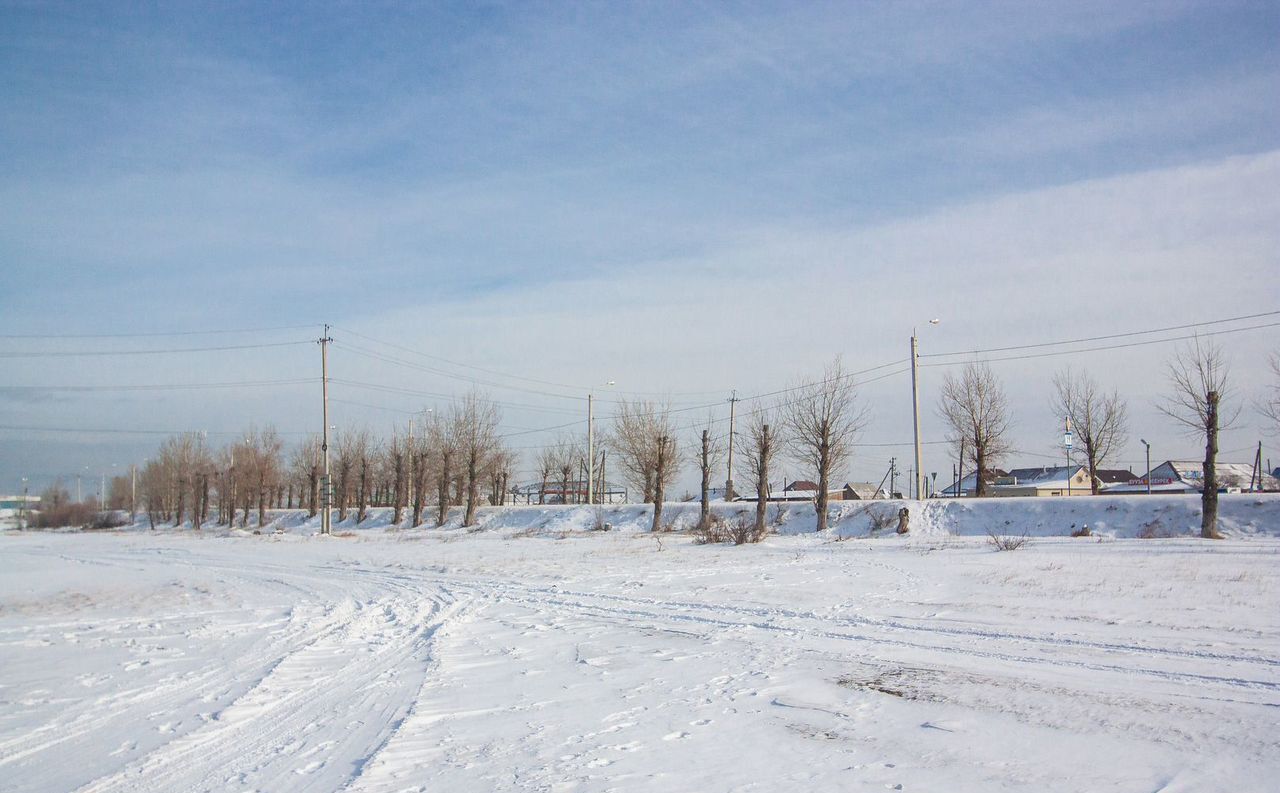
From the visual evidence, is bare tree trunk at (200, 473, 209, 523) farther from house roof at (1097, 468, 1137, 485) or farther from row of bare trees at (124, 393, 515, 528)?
house roof at (1097, 468, 1137, 485)

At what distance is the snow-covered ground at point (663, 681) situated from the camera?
580 centimetres

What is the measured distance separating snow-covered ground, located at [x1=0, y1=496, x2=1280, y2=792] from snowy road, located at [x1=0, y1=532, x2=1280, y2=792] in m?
0.04

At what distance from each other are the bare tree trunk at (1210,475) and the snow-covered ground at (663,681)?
9.51m

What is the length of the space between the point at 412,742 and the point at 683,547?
2234 centimetres

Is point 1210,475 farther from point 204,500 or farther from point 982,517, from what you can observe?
point 204,500

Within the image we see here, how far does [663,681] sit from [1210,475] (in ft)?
81.6

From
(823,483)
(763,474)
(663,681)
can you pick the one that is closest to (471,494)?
(763,474)

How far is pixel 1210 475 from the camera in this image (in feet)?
88.0

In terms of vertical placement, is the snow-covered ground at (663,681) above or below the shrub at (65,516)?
above

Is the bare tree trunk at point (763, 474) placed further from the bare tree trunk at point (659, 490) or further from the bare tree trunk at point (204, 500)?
the bare tree trunk at point (204, 500)

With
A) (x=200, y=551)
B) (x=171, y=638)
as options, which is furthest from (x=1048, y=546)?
(x=200, y=551)

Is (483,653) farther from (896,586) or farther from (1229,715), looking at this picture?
(896,586)

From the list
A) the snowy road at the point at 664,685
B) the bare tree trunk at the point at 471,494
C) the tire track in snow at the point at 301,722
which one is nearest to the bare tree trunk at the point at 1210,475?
the snowy road at the point at 664,685

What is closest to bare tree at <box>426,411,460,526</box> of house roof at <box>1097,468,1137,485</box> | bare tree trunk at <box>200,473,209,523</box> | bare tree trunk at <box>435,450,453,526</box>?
bare tree trunk at <box>435,450,453,526</box>
